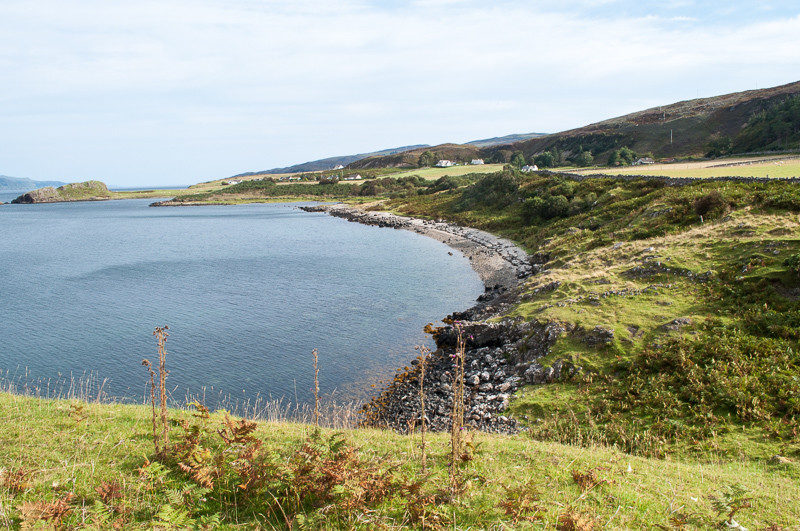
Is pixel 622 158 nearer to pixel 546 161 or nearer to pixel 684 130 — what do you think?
pixel 546 161

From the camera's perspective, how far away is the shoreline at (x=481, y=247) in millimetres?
40938

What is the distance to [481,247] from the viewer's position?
192 feet

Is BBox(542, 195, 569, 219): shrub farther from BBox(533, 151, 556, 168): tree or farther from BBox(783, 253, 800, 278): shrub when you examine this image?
BBox(533, 151, 556, 168): tree

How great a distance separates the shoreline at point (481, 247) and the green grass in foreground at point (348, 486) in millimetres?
28064

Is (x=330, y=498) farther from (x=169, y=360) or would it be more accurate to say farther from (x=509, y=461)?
(x=169, y=360)

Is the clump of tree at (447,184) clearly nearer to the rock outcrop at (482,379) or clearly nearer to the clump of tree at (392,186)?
the clump of tree at (392,186)

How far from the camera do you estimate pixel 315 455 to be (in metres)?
7.06

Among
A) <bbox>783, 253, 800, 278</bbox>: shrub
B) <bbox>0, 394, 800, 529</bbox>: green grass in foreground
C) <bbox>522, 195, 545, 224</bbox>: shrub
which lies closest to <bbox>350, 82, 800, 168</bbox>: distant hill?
<bbox>522, 195, 545, 224</bbox>: shrub

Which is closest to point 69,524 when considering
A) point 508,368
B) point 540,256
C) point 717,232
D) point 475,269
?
point 508,368

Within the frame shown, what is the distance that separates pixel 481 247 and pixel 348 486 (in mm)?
53757

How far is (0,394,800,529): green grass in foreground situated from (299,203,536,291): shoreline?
92.1 ft

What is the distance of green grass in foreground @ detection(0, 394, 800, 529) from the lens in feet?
20.1

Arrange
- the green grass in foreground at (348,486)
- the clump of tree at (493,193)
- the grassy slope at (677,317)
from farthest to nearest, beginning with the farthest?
the clump of tree at (493,193) < the grassy slope at (677,317) < the green grass in foreground at (348,486)

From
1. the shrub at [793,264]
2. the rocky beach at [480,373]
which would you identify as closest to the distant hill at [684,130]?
the shrub at [793,264]
